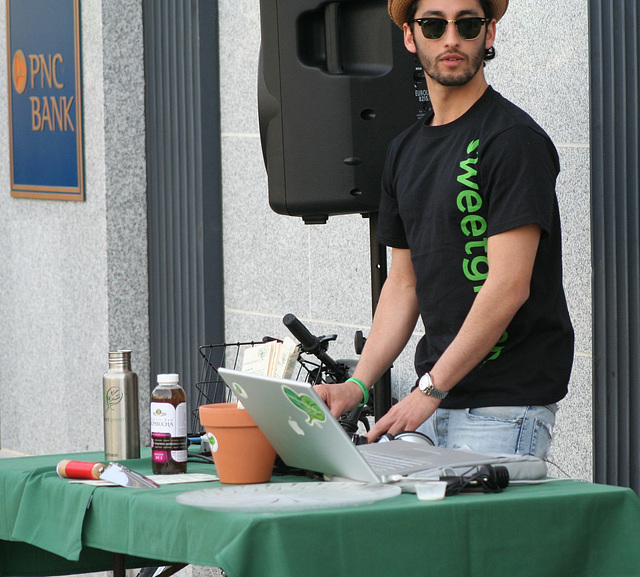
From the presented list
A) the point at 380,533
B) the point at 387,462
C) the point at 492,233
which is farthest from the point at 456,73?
the point at 380,533

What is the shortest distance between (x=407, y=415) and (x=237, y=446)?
0.49 metres

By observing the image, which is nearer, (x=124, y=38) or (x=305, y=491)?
(x=305, y=491)

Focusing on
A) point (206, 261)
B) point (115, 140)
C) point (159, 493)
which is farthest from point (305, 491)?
point (115, 140)

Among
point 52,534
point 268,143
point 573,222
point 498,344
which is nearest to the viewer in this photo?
point 52,534

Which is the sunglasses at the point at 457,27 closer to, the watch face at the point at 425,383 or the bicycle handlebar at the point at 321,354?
the watch face at the point at 425,383

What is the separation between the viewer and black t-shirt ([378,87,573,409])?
268 centimetres

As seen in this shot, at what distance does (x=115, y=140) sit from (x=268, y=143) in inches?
109

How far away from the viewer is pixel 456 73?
9.24 feet

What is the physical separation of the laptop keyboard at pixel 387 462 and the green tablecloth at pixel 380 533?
13 cm

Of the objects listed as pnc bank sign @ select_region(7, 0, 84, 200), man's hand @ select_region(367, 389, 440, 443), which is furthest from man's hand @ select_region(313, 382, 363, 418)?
pnc bank sign @ select_region(7, 0, 84, 200)

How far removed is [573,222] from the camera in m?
3.87

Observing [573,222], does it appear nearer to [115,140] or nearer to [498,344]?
[498,344]

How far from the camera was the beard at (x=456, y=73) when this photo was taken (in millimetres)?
2805

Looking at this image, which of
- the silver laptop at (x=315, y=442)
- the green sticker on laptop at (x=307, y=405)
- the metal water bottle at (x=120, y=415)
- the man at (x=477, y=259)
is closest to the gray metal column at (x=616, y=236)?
the man at (x=477, y=259)
